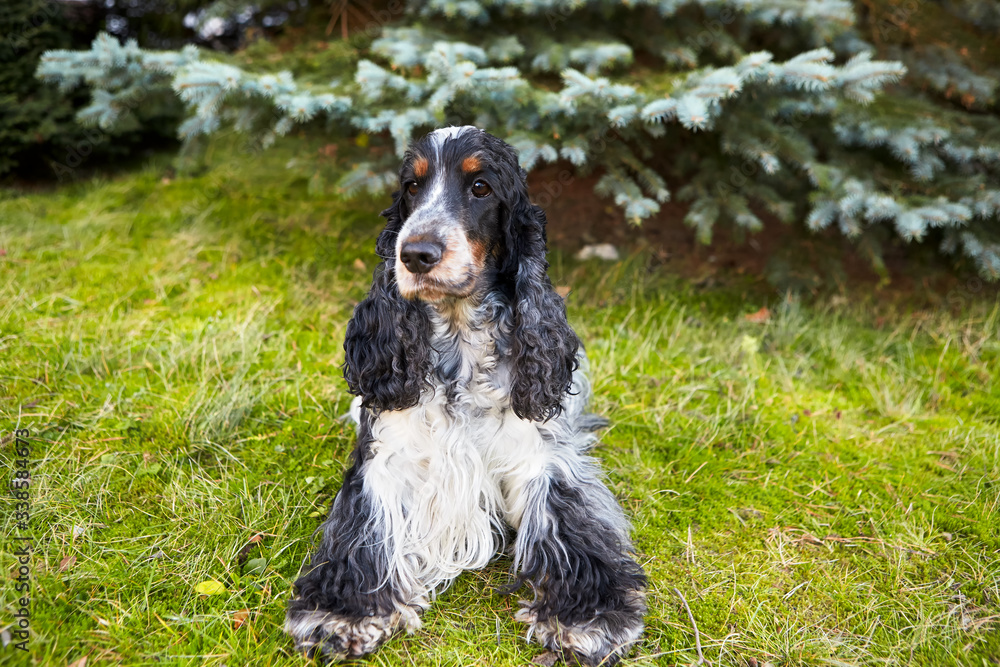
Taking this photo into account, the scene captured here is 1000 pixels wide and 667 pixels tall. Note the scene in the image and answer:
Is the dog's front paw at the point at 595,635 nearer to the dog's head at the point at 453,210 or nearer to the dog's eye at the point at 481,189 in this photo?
the dog's head at the point at 453,210

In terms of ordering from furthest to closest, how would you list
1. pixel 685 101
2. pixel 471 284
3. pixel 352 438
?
1. pixel 685 101
2. pixel 352 438
3. pixel 471 284

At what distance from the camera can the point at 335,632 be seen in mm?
2258

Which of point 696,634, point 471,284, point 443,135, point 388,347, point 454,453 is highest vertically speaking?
point 443,135

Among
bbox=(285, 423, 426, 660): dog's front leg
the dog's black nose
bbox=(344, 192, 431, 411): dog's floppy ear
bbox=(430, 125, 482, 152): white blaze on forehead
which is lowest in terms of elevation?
bbox=(285, 423, 426, 660): dog's front leg

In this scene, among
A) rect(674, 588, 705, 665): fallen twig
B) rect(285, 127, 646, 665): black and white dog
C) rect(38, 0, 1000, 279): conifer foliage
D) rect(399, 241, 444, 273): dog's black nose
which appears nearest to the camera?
rect(399, 241, 444, 273): dog's black nose

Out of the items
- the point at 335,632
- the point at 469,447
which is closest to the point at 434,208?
the point at 469,447

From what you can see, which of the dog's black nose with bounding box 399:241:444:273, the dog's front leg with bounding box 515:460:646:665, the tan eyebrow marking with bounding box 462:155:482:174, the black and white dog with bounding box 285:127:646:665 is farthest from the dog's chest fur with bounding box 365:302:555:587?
the tan eyebrow marking with bounding box 462:155:482:174

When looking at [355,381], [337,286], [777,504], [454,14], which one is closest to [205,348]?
[337,286]

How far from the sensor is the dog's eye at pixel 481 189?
2451mm

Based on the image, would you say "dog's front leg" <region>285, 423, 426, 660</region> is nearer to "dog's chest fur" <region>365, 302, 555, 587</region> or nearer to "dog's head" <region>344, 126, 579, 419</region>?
"dog's chest fur" <region>365, 302, 555, 587</region>

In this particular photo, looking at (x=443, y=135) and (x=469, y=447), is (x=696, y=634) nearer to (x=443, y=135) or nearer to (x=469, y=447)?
(x=469, y=447)

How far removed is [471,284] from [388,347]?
44 cm

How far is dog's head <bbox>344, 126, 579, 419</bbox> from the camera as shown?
2398 millimetres

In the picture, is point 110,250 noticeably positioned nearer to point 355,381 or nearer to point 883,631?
point 355,381
